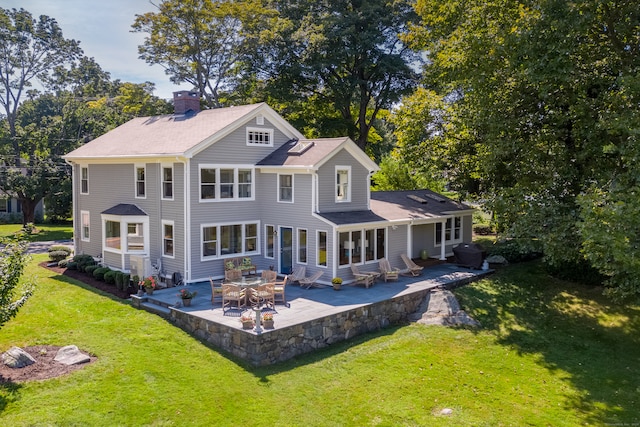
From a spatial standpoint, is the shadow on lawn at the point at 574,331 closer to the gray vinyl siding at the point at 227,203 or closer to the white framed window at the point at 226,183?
the gray vinyl siding at the point at 227,203

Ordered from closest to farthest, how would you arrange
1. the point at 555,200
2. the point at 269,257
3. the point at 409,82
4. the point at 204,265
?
the point at 555,200 < the point at 204,265 < the point at 269,257 < the point at 409,82

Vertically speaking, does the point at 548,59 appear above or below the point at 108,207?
above

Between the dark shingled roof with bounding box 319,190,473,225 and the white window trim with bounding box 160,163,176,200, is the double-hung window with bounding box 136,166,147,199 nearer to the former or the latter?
the white window trim with bounding box 160,163,176,200

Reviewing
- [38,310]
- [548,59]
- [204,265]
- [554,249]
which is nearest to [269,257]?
[204,265]

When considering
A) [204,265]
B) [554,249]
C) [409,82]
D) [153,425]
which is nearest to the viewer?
[153,425]

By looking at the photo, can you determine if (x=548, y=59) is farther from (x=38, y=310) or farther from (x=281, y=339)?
(x=38, y=310)

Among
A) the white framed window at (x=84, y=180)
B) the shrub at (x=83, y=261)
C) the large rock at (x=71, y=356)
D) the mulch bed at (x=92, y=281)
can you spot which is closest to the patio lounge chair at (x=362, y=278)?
the mulch bed at (x=92, y=281)

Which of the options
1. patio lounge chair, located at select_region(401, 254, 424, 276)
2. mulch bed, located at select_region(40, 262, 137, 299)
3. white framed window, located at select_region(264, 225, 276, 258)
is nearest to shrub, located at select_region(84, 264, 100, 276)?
mulch bed, located at select_region(40, 262, 137, 299)
